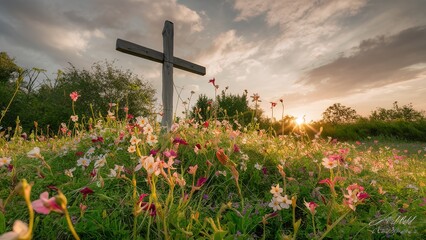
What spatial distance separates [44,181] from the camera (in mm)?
2615

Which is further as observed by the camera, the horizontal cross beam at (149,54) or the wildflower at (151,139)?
the horizontal cross beam at (149,54)

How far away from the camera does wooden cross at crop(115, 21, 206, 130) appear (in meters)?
5.30

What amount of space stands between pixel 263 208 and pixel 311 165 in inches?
52.6

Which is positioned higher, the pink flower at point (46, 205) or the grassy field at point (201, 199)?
the pink flower at point (46, 205)

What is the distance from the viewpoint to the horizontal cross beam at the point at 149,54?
17.1ft

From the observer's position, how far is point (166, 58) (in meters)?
5.85

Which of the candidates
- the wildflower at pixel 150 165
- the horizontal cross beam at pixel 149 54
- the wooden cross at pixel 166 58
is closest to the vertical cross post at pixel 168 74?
the wooden cross at pixel 166 58

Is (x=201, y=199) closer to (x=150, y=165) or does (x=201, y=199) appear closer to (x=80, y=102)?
(x=150, y=165)

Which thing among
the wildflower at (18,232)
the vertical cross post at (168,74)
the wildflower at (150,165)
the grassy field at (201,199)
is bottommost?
the grassy field at (201,199)

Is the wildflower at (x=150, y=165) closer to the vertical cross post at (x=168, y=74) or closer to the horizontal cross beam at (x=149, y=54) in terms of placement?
the vertical cross post at (x=168, y=74)

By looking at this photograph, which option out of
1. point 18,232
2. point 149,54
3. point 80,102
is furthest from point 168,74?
point 80,102

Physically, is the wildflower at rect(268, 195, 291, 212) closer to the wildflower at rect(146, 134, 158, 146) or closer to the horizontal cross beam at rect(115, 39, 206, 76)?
the wildflower at rect(146, 134, 158, 146)

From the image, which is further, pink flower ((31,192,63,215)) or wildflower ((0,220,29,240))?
pink flower ((31,192,63,215))

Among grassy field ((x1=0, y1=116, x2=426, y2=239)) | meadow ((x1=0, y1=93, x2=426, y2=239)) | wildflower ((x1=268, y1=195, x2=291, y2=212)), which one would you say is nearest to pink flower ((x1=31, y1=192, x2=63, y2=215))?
grassy field ((x1=0, y1=116, x2=426, y2=239))
